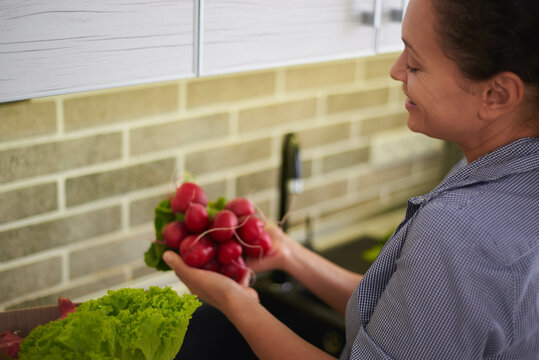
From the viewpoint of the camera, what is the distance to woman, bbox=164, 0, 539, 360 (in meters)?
0.87

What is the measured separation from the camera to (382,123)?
2.26 metres

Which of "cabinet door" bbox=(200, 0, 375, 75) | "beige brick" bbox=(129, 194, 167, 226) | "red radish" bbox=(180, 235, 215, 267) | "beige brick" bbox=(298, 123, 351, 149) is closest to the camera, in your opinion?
"cabinet door" bbox=(200, 0, 375, 75)

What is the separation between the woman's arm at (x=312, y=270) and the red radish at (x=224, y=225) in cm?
11

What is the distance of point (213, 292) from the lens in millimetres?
1198

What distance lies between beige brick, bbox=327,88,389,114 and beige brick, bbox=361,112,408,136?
0.06m

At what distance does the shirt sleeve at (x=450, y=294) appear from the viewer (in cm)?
87

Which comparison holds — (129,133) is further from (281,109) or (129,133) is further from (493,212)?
(493,212)

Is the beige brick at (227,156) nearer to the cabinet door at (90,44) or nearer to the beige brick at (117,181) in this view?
Result: the beige brick at (117,181)

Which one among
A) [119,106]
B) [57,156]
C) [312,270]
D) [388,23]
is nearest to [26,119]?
[57,156]

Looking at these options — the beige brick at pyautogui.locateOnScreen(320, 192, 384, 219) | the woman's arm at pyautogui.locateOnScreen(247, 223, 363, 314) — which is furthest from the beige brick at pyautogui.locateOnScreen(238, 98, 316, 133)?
the woman's arm at pyautogui.locateOnScreen(247, 223, 363, 314)

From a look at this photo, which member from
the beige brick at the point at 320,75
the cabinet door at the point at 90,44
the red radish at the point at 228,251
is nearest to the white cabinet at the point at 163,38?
the cabinet door at the point at 90,44

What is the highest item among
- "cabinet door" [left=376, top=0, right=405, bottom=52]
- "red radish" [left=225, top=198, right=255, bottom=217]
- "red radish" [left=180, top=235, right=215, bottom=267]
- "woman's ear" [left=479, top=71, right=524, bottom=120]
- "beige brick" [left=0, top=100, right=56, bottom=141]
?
"cabinet door" [left=376, top=0, right=405, bottom=52]

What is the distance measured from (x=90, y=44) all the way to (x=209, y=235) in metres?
0.49

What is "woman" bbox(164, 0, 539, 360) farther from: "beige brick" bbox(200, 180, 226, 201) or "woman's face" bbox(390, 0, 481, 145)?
"beige brick" bbox(200, 180, 226, 201)
